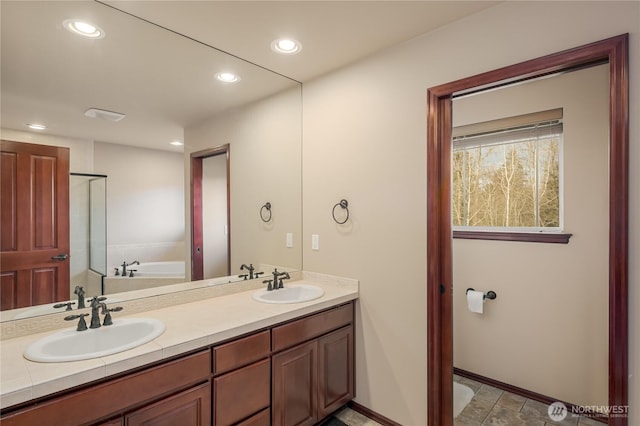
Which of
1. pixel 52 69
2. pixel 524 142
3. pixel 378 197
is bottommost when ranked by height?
pixel 378 197

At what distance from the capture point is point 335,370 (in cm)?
217

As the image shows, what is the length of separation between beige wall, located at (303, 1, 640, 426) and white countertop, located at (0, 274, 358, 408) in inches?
13.0

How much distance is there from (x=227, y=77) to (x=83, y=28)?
88 cm

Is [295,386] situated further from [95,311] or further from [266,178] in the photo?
[266,178]

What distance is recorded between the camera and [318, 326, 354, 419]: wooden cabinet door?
81.3 inches

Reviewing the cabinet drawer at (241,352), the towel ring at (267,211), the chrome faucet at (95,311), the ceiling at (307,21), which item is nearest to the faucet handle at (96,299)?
the chrome faucet at (95,311)

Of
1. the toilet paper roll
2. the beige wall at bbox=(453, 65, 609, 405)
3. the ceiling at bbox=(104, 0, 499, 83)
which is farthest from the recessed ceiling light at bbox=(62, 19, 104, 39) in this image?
the toilet paper roll

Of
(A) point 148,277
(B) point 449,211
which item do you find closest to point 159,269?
(A) point 148,277

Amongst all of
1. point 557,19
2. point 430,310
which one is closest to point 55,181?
point 430,310

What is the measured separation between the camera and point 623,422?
4.41 ft

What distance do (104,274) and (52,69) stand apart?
3.81 ft

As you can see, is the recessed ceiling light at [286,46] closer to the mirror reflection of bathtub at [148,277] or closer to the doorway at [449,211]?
the doorway at [449,211]

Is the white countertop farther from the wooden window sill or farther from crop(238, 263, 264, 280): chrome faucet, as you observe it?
the wooden window sill

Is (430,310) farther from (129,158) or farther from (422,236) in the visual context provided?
(129,158)
